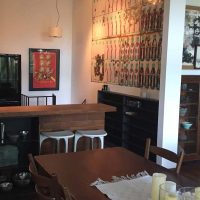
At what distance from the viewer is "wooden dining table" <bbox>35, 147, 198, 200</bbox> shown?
1.84 metres

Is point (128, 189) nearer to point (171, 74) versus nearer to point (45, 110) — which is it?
point (45, 110)

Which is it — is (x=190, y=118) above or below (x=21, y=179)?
above

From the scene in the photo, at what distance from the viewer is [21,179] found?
3627 mm

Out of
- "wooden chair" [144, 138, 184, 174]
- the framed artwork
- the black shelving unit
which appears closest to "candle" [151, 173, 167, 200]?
"wooden chair" [144, 138, 184, 174]

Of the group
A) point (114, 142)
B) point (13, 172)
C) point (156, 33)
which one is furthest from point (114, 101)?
point (13, 172)

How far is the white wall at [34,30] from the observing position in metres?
7.02

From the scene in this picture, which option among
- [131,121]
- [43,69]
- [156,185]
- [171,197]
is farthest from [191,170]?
[43,69]

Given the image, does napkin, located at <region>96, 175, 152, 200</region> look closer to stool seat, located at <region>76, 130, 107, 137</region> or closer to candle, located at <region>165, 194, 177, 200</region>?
candle, located at <region>165, 194, 177, 200</region>

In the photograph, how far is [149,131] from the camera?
4766 mm

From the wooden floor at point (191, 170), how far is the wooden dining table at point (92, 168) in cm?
194

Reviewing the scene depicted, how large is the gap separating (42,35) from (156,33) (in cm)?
351

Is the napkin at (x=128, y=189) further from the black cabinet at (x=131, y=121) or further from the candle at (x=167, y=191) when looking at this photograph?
the black cabinet at (x=131, y=121)

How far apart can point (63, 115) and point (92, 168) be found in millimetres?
1763

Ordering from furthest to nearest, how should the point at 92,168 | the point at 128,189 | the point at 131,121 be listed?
1. the point at 131,121
2. the point at 92,168
3. the point at 128,189
